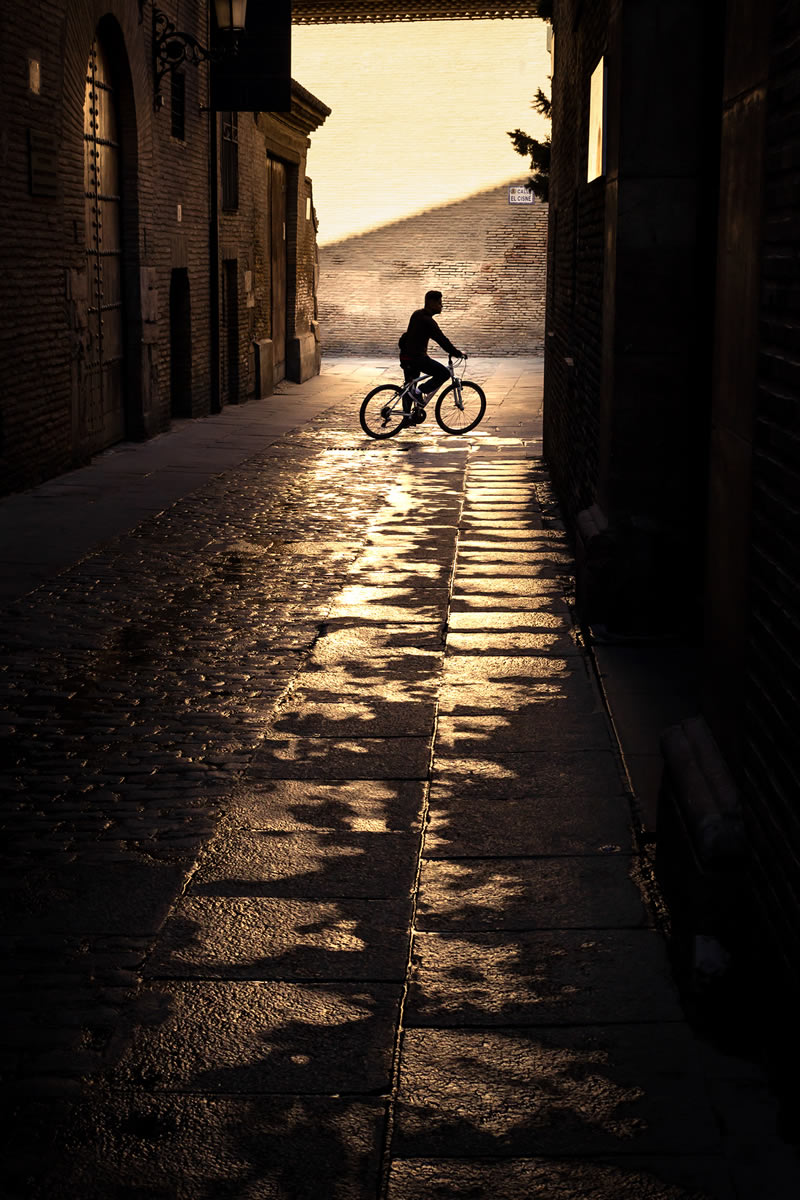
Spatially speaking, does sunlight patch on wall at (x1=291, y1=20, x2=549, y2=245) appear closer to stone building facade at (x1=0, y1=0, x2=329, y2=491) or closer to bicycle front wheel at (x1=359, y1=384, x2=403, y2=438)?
stone building facade at (x1=0, y1=0, x2=329, y2=491)

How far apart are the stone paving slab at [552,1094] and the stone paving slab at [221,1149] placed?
0.34 feet

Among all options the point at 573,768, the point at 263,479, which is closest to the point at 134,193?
the point at 263,479

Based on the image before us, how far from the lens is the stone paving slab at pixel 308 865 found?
3.92m

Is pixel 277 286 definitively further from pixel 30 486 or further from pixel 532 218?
pixel 30 486

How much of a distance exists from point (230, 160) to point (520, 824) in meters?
15.7

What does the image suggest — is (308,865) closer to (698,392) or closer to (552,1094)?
(552,1094)

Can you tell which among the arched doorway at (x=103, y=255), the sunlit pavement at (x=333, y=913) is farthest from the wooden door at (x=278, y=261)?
the sunlit pavement at (x=333, y=913)

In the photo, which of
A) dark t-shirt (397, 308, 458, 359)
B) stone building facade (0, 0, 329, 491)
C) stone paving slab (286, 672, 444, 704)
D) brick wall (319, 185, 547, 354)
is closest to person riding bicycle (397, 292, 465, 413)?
dark t-shirt (397, 308, 458, 359)

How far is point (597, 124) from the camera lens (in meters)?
7.08

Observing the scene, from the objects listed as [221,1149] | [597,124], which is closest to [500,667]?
[597,124]

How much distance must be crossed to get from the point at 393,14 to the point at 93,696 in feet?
88.8

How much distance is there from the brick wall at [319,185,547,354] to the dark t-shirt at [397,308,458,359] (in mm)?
15859

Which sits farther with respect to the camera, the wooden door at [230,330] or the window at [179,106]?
the wooden door at [230,330]

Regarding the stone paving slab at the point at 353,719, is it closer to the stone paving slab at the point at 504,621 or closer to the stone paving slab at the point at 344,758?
the stone paving slab at the point at 344,758
